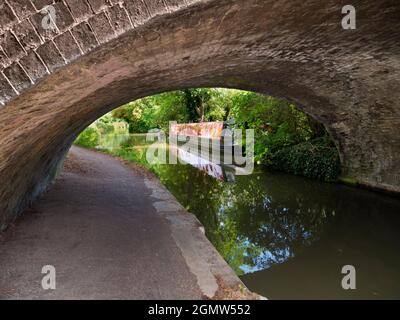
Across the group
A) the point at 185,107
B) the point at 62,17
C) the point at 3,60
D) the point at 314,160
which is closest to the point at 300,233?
the point at 314,160

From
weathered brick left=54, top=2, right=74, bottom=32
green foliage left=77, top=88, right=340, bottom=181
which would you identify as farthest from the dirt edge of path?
green foliage left=77, top=88, right=340, bottom=181

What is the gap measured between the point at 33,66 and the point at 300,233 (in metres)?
6.53

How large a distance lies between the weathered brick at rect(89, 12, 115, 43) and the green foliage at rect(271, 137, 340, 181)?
37.4 feet

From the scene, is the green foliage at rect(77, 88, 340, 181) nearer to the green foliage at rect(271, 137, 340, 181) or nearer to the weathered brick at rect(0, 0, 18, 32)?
the green foliage at rect(271, 137, 340, 181)

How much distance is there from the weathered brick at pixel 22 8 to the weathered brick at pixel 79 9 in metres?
0.23

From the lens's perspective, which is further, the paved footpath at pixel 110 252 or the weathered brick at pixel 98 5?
the paved footpath at pixel 110 252

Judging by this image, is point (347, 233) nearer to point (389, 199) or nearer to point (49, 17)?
point (389, 199)

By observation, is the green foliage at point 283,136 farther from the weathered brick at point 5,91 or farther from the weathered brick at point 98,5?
the weathered brick at point 5,91

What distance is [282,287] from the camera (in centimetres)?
494

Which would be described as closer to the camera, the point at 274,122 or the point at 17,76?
the point at 17,76

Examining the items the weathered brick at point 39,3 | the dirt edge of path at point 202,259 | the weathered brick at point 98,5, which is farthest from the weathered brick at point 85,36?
the dirt edge of path at point 202,259

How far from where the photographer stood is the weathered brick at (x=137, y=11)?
7.61ft

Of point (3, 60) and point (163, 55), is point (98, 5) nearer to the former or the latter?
point (3, 60)

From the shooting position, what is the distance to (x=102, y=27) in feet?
7.57
